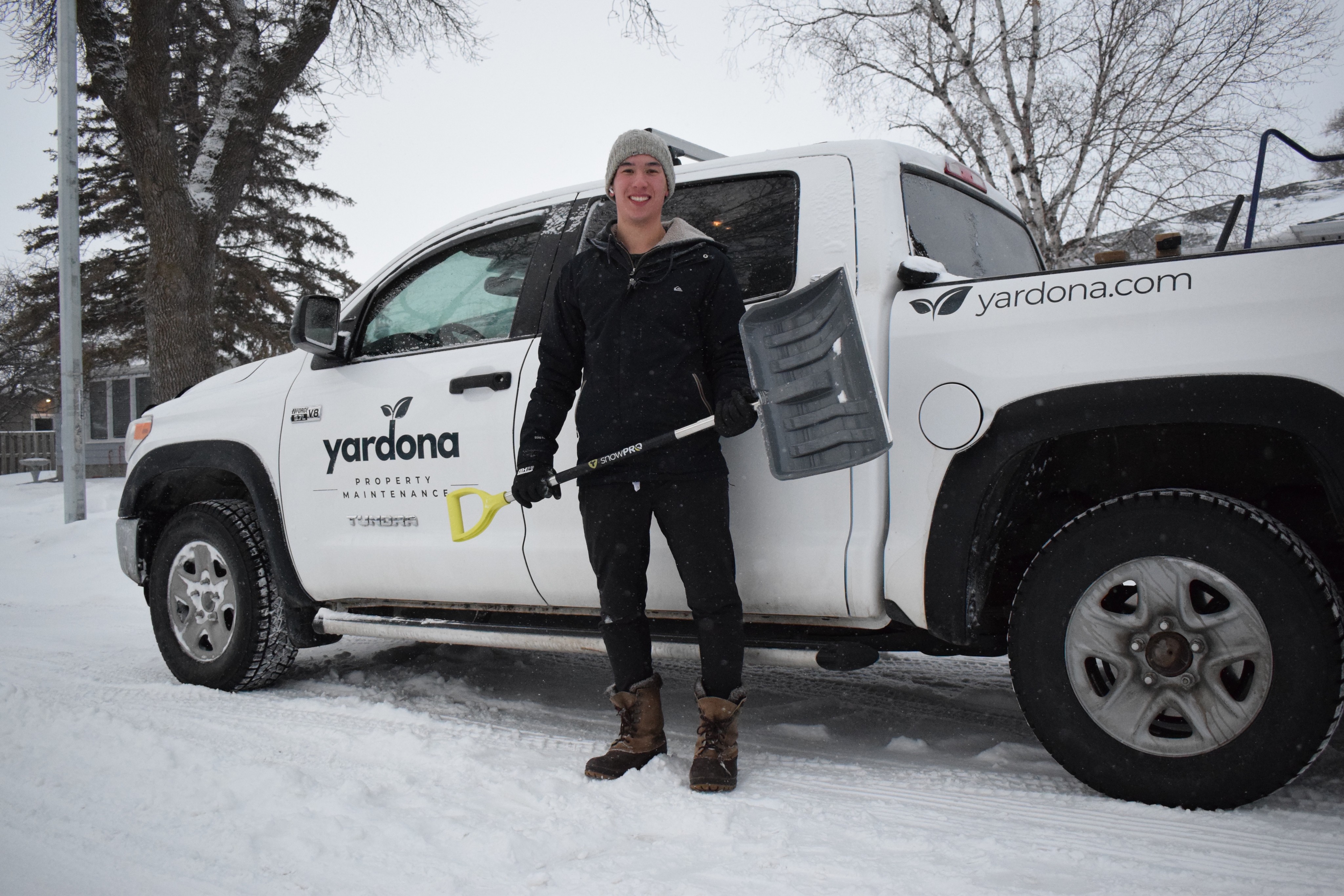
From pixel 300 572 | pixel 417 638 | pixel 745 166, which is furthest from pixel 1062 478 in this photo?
pixel 300 572

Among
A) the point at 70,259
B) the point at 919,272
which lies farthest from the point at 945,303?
the point at 70,259

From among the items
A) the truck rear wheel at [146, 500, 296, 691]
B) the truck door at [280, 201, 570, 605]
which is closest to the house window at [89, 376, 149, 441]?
the truck rear wheel at [146, 500, 296, 691]

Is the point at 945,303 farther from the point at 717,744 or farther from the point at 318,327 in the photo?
the point at 318,327

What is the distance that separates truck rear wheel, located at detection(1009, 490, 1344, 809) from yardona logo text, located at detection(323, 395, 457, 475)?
2.04 m

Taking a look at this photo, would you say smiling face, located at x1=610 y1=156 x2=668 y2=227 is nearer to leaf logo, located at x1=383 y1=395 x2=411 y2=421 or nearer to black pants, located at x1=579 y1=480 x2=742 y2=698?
black pants, located at x1=579 y1=480 x2=742 y2=698

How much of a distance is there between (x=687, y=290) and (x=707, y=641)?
Answer: 40.9 inches

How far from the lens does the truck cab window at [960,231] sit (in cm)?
277

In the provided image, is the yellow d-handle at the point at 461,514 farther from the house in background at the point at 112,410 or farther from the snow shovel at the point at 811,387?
the house in background at the point at 112,410

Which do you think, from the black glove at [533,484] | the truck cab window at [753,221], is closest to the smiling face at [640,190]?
the truck cab window at [753,221]

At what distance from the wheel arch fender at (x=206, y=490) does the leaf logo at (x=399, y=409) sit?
0.73 meters

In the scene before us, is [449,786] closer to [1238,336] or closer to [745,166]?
[745,166]

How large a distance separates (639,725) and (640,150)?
178cm

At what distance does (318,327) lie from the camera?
350 centimetres

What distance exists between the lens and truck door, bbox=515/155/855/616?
100 inches
